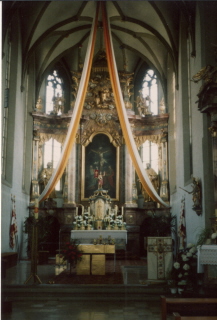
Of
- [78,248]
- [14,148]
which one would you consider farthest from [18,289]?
[14,148]

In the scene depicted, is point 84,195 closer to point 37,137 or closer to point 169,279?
point 37,137

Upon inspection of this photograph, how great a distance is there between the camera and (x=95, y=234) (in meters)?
16.6

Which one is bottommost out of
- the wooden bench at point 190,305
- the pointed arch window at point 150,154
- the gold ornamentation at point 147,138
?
the wooden bench at point 190,305

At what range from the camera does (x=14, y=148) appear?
615 inches

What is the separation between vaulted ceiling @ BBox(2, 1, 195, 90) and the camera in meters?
15.6

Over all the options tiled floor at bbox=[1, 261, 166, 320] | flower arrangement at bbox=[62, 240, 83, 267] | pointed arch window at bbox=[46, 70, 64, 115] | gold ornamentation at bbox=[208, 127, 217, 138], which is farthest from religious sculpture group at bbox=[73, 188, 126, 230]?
tiled floor at bbox=[1, 261, 166, 320]

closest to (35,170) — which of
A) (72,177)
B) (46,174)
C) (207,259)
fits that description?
(46,174)

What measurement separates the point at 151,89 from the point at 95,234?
829cm

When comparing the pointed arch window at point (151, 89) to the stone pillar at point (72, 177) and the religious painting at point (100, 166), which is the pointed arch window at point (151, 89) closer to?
the religious painting at point (100, 166)

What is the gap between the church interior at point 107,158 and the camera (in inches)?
342

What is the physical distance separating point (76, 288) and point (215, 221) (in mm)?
3799

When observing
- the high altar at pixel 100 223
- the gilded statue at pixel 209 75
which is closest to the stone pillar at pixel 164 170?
the high altar at pixel 100 223

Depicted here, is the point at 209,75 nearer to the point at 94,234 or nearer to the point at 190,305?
the point at 190,305

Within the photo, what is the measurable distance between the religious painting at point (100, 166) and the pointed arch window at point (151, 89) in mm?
2772
